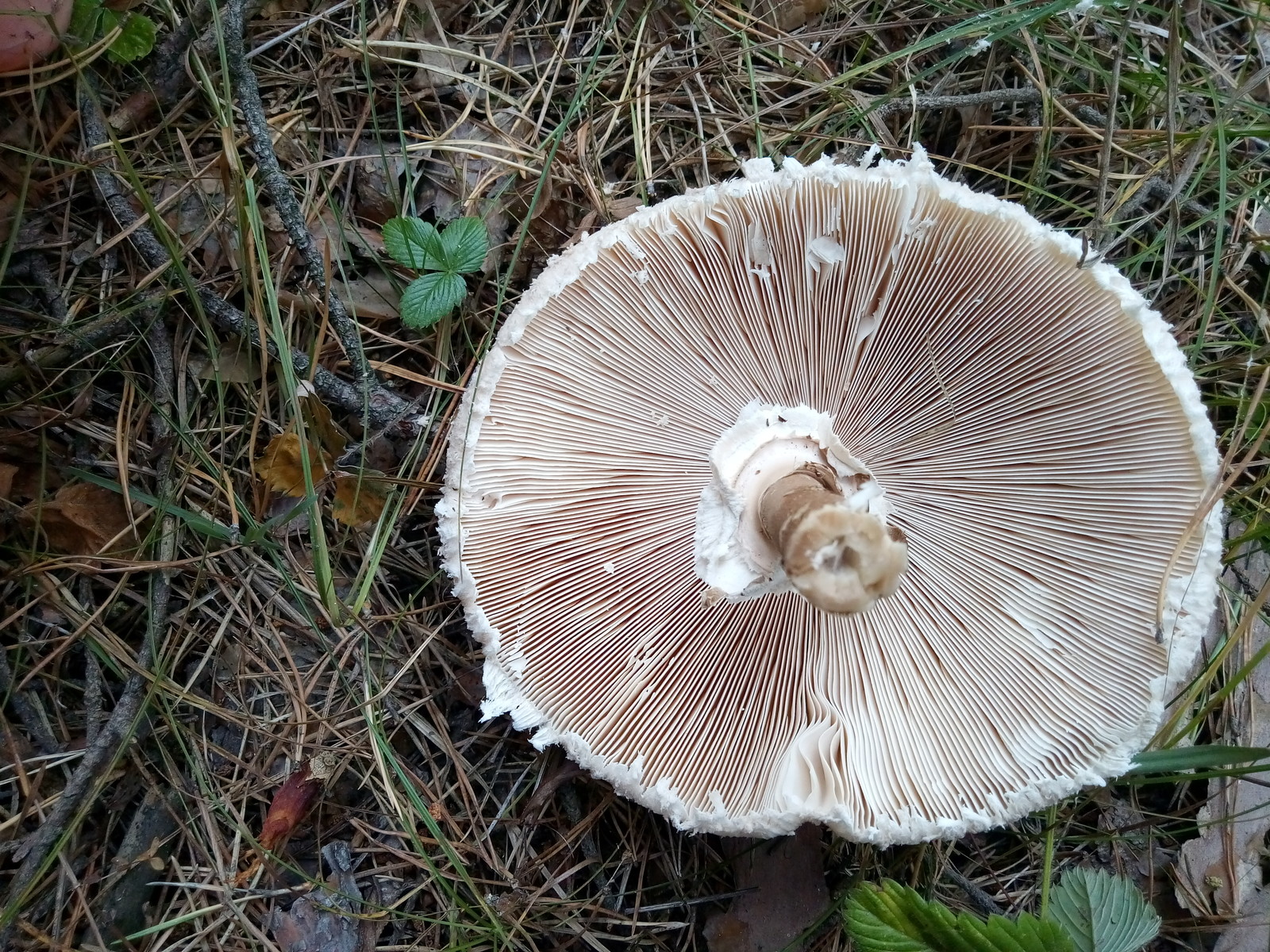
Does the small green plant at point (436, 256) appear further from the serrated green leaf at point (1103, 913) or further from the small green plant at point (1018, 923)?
the serrated green leaf at point (1103, 913)

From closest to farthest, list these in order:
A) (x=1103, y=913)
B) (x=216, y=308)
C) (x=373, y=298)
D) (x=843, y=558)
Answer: (x=843, y=558) < (x=1103, y=913) < (x=216, y=308) < (x=373, y=298)

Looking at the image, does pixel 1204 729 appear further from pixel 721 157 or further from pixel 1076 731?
pixel 721 157

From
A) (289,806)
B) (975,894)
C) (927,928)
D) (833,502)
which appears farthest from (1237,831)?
(289,806)

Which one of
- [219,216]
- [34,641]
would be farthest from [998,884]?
[219,216]

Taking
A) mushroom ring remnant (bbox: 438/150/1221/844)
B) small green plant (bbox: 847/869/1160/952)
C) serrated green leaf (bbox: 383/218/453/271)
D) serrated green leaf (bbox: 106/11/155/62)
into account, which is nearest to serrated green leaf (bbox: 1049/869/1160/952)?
small green plant (bbox: 847/869/1160/952)

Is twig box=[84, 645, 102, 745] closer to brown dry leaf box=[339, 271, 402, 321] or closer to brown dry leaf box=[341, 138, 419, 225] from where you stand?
brown dry leaf box=[339, 271, 402, 321]

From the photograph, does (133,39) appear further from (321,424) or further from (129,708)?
(129,708)
